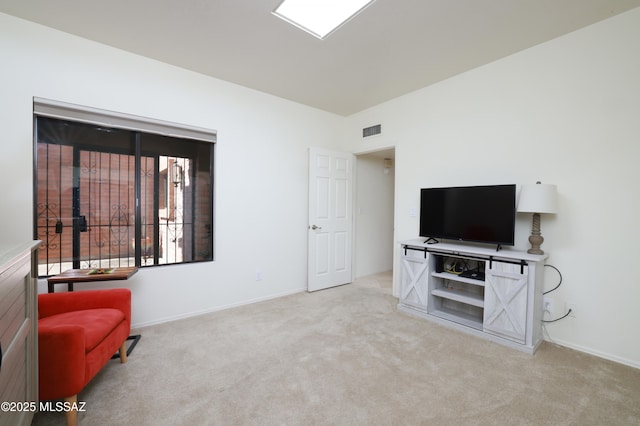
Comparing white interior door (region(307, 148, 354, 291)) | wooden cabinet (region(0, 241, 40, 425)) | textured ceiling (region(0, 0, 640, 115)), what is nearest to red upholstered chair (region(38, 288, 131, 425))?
wooden cabinet (region(0, 241, 40, 425))

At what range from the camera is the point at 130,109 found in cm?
271

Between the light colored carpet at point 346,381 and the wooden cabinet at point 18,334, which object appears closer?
the wooden cabinet at point 18,334

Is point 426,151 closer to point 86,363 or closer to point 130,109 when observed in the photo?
point 130,109

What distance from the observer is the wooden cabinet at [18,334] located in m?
1.07

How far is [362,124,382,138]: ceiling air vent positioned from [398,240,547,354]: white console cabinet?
5.87ft

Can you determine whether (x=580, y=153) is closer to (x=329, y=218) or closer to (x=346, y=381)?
(x=346, y=381)

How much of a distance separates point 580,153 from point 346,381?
8.97 ft

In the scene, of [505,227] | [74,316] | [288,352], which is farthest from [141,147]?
[505,227]

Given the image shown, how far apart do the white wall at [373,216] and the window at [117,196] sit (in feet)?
8.14

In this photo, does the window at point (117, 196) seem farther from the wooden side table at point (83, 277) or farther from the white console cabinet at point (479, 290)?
the white console cabinet at point (479, 290)

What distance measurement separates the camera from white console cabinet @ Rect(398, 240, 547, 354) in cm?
233

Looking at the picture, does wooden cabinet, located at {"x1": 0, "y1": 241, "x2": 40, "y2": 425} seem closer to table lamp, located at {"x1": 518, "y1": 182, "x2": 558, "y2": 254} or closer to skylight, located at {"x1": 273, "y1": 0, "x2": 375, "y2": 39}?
skylight, located at {"x1": 273, "y1": 0, "x2": 375, "y2": 39}

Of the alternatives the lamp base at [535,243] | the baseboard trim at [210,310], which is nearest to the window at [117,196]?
the baseboard trim at [210,310]

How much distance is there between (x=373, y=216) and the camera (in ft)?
16.3
